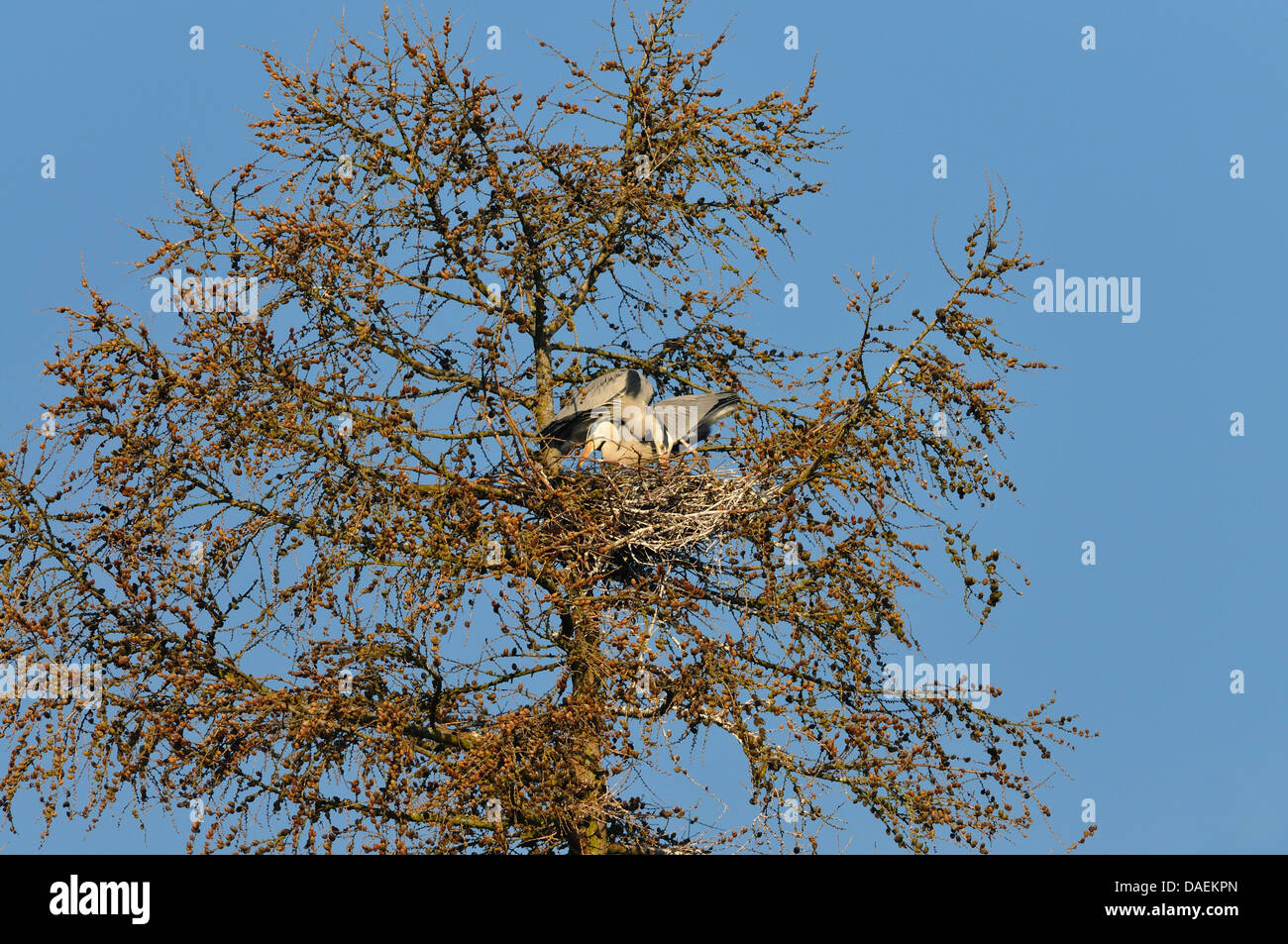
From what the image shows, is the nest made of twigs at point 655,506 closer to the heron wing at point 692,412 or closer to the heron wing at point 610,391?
the heron wing at point 610,391

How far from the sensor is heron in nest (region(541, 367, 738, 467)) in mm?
12461

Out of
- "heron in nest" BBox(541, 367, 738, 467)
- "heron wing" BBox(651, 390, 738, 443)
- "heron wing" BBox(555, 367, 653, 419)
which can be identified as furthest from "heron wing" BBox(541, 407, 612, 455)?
"heron wing" BBox(651, 390, 738, 443)

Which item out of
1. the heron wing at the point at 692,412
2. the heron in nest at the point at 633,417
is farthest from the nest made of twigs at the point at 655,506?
the heron wing at the point at 692,412

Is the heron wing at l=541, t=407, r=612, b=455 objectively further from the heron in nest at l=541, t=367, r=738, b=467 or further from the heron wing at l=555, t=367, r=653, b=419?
the heron wing at l=555, t=367, r=653, b=419

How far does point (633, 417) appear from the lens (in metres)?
12.8

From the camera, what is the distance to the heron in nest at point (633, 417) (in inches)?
491

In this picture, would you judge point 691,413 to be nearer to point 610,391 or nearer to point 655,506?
point 610,391

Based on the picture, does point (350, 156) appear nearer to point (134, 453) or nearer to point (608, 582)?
point (134, 453)

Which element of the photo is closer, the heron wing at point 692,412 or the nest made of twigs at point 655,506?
the nest made of twigs at point 655,506

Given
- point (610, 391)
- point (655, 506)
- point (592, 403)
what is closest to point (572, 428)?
point (592, 403)

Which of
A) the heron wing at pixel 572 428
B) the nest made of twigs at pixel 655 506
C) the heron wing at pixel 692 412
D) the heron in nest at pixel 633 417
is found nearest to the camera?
the nest made of twigs at pixel 655 506

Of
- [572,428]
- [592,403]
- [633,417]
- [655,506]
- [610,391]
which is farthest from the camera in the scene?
[633,417]

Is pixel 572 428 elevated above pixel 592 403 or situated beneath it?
situated beneath

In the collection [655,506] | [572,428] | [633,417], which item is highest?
[633,417]
